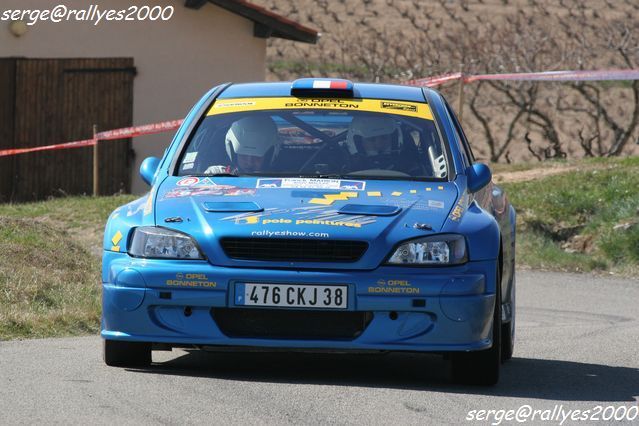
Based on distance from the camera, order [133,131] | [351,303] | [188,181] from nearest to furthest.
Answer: [351,303], [188,181], [133,131]

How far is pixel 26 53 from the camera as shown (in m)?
20.9

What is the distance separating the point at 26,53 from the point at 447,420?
50.9 feet

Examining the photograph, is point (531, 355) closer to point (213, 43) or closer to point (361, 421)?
point (361, 421)

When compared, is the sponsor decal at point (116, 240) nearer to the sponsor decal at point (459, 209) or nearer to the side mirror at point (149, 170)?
the side mirror at point (149, 170)

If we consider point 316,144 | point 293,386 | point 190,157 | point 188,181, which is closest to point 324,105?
point 316,144

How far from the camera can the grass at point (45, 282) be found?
372 inches

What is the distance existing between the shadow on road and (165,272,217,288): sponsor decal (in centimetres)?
62

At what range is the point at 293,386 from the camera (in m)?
7.20

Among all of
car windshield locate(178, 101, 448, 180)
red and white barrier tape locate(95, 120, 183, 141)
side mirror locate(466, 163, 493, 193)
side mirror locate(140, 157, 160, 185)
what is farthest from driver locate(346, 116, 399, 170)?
red and white barrier tape locate(95, 120, 183, 141)

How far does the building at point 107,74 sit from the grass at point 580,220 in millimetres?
6228

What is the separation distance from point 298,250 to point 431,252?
66cm

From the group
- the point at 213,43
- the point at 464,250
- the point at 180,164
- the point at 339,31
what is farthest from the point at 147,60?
the point at 339,31

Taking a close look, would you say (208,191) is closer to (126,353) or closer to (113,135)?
(126,353)

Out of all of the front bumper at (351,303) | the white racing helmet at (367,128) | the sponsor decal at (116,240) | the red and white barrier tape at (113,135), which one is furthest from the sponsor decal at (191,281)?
the red and white barrier tape at (113,135)
